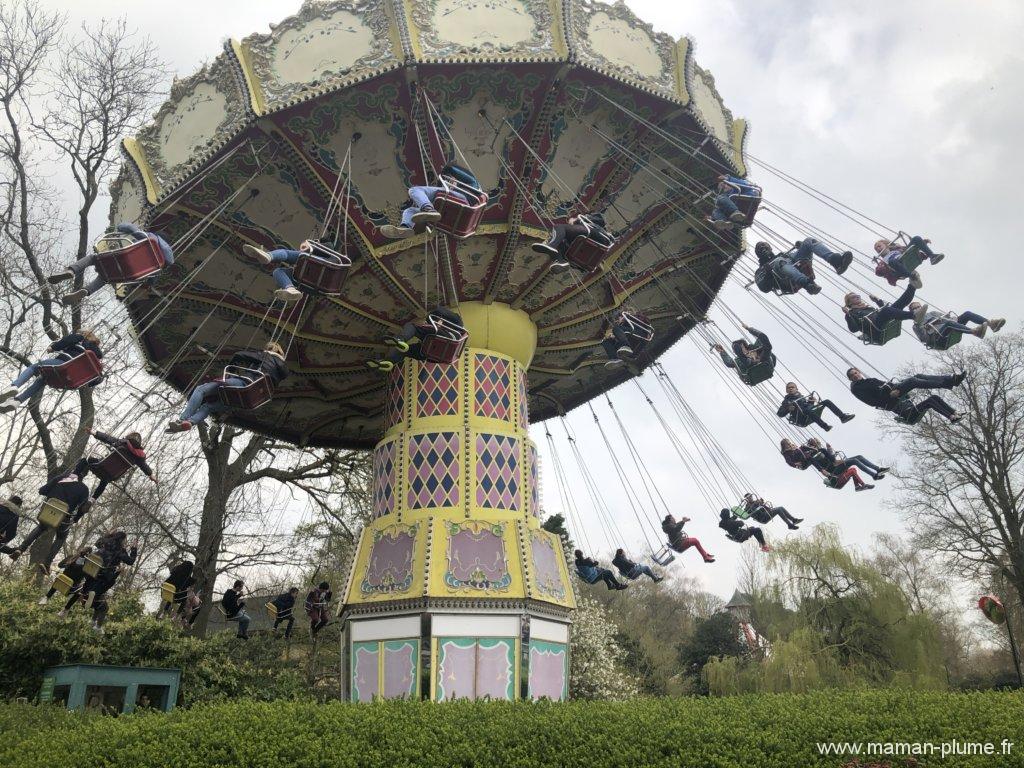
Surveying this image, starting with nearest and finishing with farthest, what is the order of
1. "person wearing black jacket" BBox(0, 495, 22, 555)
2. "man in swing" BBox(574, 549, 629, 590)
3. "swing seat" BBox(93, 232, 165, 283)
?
"swing seat" BBox(93, 232, 165, 283) → "person wearing black jacket" BBox(0, 495, 22, 555) → "man in swing" BBox(574, 549, 629, 590)

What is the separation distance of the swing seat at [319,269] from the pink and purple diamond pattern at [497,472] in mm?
3597

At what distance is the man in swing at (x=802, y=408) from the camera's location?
465 inches

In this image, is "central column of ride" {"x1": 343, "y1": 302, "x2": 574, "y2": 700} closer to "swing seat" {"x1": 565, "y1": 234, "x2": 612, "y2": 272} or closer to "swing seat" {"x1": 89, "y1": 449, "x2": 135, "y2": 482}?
"swing seat" {"x1": 565, "y1": 234, "x2": 612, "y2": 272}

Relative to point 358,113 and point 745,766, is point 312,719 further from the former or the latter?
point 358,113

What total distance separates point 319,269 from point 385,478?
407 centimetres

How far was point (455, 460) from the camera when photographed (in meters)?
12.1

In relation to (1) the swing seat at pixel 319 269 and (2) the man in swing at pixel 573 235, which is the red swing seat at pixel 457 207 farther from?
(1) the swing seat at pixel 319 269

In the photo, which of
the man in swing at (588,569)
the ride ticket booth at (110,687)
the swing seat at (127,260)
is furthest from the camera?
the man in swing at (588,569)

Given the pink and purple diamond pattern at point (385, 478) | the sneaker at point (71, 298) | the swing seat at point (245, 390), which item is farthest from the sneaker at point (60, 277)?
the pink and purple diamond pattern at point (385, 478)

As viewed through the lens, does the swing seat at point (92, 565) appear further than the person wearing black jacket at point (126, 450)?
Yes

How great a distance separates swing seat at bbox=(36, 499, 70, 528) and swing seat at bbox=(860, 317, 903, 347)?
10068mm

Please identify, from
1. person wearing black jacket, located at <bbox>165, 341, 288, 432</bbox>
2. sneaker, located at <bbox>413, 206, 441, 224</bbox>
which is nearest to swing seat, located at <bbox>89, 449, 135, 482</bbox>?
person wearing black jacket, located at <bbox>165, 341, 288, 432</bbox>

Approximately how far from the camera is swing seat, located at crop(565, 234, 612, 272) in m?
9.78

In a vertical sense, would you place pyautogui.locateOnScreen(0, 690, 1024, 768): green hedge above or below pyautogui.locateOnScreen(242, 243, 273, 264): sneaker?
below
